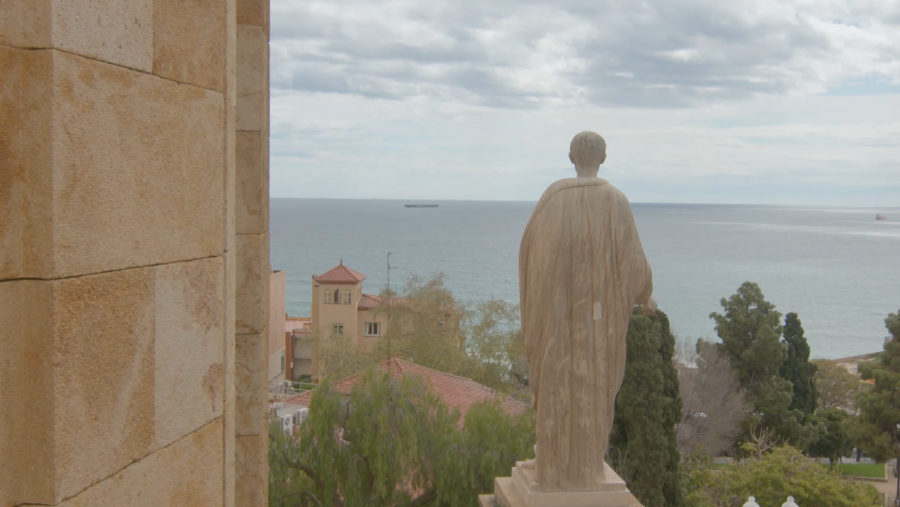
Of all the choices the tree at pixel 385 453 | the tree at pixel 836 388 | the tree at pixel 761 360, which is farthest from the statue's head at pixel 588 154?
the tree at pixel 836 388

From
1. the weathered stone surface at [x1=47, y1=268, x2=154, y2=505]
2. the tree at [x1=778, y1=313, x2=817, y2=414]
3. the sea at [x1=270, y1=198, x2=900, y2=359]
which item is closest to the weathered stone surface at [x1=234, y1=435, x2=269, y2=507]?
the weathered stone surface at [x1=47, y1=268, x2=154, y2=505]

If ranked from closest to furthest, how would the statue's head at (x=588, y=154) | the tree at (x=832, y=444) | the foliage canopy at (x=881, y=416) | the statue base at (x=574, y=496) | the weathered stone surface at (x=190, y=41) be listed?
the weathered stone surface at (x=190, y=41), the statue base at (x=574, y=496), the statue's head at (x=588, y=154), the foliage canopy at (x=881, y=416), the tree at (x=832, y=444)

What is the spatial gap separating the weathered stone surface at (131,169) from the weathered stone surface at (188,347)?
69 millimetres

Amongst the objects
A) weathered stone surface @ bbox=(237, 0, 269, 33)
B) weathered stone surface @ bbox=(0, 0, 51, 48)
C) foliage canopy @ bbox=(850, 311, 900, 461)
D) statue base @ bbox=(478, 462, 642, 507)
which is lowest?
foliage canopy @ bbox=(850, 311, 900, 461)

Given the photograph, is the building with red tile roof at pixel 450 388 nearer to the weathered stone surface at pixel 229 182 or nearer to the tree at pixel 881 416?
the tree at pixel 881 416

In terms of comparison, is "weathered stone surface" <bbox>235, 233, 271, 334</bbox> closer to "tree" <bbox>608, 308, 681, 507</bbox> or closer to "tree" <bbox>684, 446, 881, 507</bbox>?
"tree" <bbox>684, 446, 881, 507</bbox>

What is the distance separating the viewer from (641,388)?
20.5 meters

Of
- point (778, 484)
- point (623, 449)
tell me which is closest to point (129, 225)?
point (778, 484)

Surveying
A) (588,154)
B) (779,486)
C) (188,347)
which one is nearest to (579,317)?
(588,154)

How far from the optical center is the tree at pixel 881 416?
25.8 metres

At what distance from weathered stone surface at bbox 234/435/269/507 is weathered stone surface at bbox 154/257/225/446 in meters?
1.42

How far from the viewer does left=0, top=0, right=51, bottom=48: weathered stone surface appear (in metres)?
1.69

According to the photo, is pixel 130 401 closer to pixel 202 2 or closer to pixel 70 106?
pixel 70 106

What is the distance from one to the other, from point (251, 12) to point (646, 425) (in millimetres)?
18355
